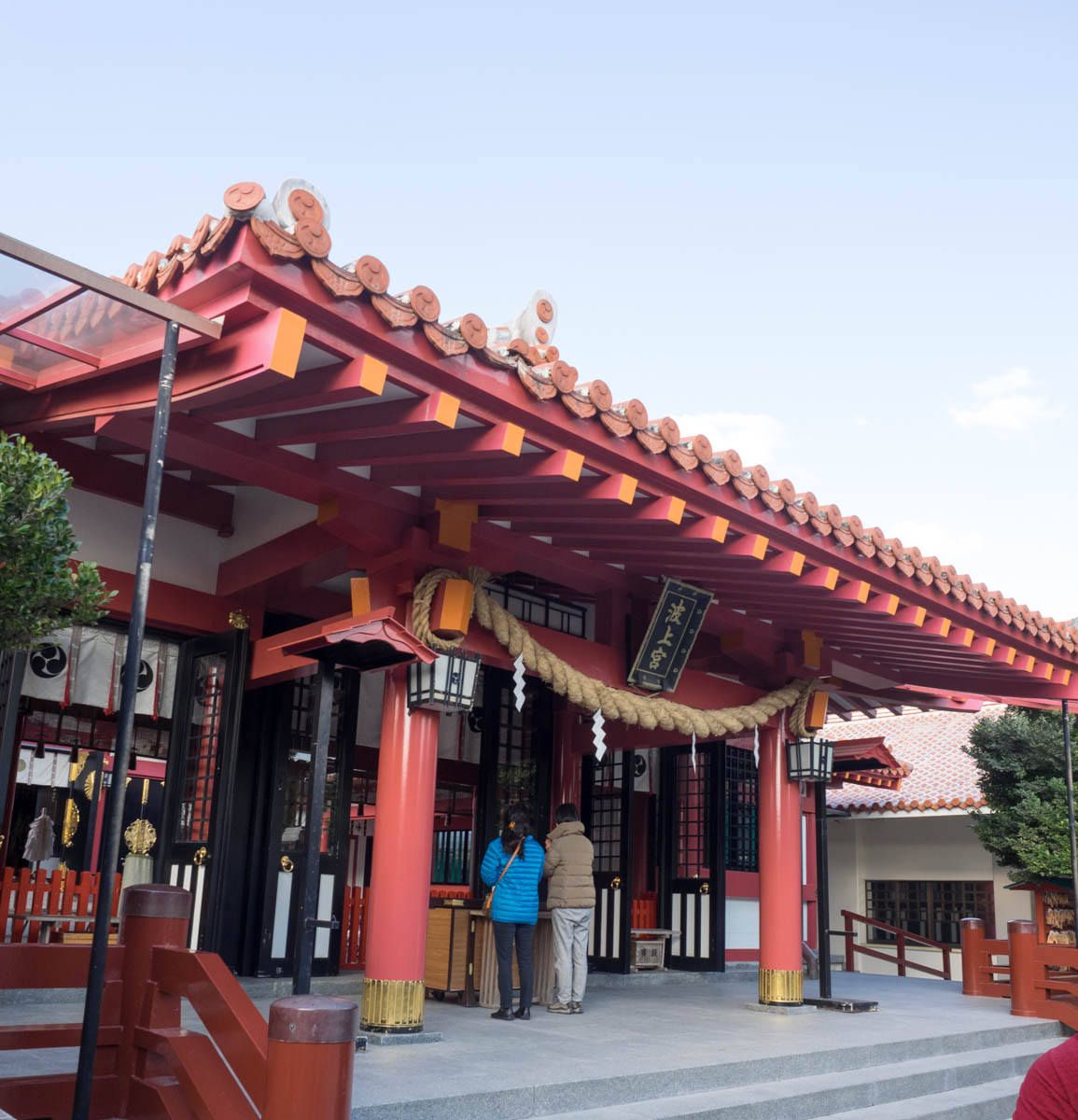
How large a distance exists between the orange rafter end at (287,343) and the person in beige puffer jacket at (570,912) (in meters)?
4.47

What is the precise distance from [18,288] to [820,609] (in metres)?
5.43

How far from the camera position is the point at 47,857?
13.6 metres

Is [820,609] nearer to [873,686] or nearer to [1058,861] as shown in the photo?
[873,686]

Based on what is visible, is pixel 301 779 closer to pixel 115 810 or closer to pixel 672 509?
pixel 672 509

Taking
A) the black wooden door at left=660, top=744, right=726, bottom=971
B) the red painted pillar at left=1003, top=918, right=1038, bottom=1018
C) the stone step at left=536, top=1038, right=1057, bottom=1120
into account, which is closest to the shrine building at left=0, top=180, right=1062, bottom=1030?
the black wooden door at left=660, top=744, right=726, bottom=971

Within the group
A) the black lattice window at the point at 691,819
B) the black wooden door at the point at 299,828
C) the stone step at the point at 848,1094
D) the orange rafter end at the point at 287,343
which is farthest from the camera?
the black lattice window at the point at 691,819

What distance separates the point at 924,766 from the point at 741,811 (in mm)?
6254

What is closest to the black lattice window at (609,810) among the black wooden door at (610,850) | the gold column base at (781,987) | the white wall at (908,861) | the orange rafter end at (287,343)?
the black wooden door at (610,850)

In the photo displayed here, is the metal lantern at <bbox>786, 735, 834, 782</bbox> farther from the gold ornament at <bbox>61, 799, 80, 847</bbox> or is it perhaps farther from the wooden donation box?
the gold ornament at <bbox>61, 799, 80, 847</bbox>

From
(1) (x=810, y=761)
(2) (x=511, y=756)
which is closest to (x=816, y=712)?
(1) (x=810, y=761)

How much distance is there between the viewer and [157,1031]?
3777 mm

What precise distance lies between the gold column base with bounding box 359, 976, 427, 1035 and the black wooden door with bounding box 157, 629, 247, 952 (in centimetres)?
107

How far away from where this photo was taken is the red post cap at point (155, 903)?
4.04 meters

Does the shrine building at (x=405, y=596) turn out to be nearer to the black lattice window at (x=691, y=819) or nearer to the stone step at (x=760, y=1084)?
the stone step at (x=760, y=1084)
